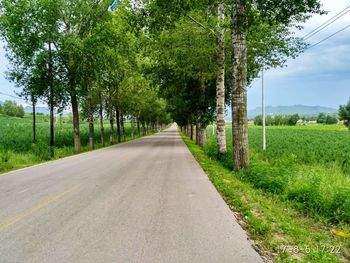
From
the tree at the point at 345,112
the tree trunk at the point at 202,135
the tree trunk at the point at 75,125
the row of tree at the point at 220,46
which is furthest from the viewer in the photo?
the tree at the point at 345,112

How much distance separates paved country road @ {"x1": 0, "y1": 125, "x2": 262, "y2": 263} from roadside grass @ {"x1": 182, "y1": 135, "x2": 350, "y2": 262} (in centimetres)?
29

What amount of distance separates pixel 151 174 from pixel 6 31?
18.1 meters

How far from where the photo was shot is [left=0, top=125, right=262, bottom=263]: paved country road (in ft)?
16.0

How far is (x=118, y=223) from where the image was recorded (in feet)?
21.2

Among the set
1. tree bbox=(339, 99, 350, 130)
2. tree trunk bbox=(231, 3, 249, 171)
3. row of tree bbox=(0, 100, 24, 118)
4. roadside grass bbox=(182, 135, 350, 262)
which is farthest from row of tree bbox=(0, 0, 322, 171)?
row of tree bbox=(0, 100, 24, 118)

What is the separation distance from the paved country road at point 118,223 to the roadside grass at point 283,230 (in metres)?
0.29

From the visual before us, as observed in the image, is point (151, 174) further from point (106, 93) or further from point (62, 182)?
point (106, 93)

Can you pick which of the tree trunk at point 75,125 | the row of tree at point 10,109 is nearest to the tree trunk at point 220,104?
the tree trunk at point 75,125

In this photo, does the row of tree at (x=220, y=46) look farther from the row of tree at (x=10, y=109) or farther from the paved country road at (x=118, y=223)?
the row of tree at (x=10, y=109)

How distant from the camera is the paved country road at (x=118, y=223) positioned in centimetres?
489

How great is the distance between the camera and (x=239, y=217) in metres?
7.07

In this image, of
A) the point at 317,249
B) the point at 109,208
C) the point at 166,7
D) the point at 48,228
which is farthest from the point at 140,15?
the point at 317,249

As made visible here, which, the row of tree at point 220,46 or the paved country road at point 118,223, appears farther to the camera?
the row of tree at point 220,46

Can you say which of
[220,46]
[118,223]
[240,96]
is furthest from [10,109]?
[118,223]
